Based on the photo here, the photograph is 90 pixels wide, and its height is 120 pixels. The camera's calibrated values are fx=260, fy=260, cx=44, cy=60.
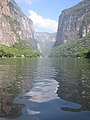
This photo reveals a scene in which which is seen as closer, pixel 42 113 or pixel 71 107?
pixel 42 113

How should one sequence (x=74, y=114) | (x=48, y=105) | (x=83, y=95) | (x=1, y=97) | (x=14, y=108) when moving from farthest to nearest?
(x=83, y=95) → (x=1, y=97) → (x=48, y=105) → (x=14, y=108) → (x=74, y=114)

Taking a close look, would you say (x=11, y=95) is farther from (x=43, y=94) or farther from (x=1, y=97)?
(x=43, y=94)

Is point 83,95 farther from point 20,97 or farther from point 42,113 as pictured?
point 42,113

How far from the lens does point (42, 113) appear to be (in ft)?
55.3

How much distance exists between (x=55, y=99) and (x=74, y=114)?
205 inches

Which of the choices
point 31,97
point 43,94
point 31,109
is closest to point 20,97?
point 31,97

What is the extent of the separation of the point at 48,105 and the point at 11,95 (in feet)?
15.9

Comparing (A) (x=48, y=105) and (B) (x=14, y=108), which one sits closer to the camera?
(B) (x=14, y=108)

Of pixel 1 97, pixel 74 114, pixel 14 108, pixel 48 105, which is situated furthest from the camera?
pixel 1 97

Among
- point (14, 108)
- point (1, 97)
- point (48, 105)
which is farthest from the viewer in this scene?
point (1, 97)

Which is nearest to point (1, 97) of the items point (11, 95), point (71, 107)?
point (11, 95)

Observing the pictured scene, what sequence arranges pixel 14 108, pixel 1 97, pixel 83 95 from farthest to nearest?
pixel 83 95 < pixel 1 97 < pixel 14 108

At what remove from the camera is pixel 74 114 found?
1683 centimetres

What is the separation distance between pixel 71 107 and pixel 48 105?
5.65 feet
